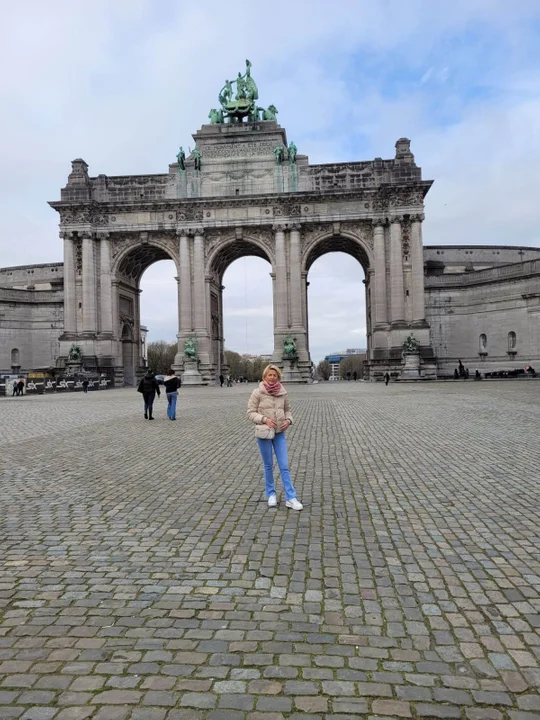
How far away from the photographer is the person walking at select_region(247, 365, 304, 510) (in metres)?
6.33

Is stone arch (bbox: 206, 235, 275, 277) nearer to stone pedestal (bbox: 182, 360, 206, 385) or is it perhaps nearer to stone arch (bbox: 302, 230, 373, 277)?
stone arch (bbox: 302, 230, 373, 277)

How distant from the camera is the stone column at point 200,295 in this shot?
46406 millimetres

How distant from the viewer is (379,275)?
45.7 metres

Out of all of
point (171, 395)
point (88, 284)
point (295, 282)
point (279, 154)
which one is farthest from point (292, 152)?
point (171, 395)

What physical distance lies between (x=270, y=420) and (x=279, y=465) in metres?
0.53

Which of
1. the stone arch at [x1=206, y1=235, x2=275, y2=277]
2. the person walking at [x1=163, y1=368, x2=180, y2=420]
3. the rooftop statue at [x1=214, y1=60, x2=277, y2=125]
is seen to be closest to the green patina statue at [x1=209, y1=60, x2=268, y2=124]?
the rooftop statue at [x1=214, y1=60, x2=277, y2=125]

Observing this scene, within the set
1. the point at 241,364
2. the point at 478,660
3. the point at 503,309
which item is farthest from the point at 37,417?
the point at 241,364

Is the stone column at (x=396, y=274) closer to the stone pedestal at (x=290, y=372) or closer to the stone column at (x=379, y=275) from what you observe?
the stone column at (x=379, y=275)

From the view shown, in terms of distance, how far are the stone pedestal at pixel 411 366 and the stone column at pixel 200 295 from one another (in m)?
16.5

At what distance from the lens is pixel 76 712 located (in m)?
2.62

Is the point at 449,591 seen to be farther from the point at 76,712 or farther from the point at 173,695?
the point at 76,712

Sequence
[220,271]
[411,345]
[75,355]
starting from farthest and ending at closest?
1. [220,271]
2. [75,355]
3. [411,345]

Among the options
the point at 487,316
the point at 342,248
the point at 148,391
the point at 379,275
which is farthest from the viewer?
the point at 342,248

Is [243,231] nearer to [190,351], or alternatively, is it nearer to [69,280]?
[190,351]
